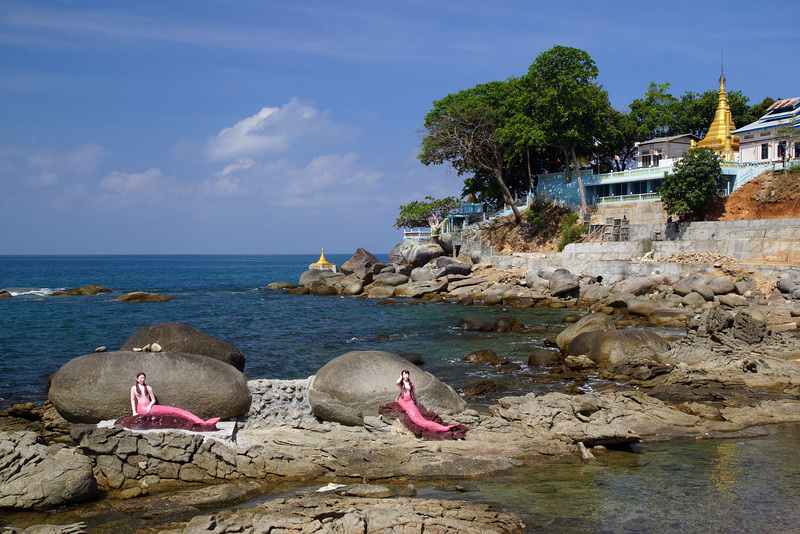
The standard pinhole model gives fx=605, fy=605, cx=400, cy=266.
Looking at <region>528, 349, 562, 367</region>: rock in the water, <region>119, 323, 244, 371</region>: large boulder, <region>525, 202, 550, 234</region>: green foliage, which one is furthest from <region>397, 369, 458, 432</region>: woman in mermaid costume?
<region>525, 202, 550, 234</region>: green foliage

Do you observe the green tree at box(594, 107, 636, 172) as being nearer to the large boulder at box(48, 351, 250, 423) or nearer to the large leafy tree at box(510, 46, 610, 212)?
the large leafy tree at box(510, 46, 610, 212)

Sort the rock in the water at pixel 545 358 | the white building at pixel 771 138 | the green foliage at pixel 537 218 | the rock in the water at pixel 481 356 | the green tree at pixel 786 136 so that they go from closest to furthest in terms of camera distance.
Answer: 1. the rock in the water at pixel 545 358
2. the rock in the water at pixel 481 356
3. the green tree at pixel 786 136
4. the white building at pixel 771 138
5. the green foliage at pixel 537 218

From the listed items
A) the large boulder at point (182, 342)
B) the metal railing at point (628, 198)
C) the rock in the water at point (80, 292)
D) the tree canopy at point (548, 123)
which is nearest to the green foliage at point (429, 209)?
the tree canopy at point (548, 123)

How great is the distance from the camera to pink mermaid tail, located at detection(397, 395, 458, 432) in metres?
10.8

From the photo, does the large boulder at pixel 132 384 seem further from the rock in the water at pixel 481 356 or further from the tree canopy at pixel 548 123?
the tree canopy at pixel 548 123

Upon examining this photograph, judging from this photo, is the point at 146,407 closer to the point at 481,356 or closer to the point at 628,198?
the point at 481,356

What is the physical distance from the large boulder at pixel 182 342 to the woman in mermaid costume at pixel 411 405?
16.1 ft

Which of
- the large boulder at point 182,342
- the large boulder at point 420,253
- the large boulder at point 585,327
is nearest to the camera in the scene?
the large boulder at point 182,342

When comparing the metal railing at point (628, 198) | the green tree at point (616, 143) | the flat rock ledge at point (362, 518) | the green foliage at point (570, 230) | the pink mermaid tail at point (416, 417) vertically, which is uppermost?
the green tree at point (616, 143)

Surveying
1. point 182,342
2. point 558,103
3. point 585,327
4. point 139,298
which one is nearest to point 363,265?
point 139,298

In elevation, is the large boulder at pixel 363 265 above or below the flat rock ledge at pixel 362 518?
above

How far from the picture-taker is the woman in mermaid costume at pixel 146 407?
1018 centimetres

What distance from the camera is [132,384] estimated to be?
35.4ft

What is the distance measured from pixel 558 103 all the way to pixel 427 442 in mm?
38308
